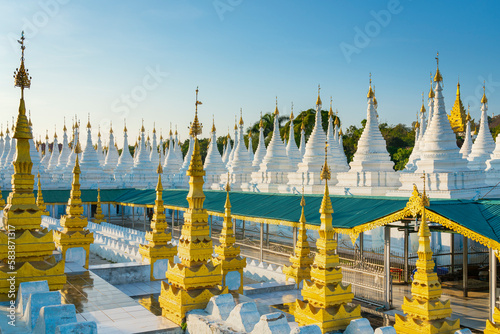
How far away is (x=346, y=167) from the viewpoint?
29688 mm

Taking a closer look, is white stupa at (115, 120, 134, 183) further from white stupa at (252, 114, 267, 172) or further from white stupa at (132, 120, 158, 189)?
white stupa at (252, 114, 267, 172)

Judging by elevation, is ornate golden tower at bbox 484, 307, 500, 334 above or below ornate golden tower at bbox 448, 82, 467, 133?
below

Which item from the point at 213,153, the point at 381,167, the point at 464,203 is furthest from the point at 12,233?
the point at 213,153

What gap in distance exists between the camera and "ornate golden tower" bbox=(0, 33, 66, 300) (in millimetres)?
8141

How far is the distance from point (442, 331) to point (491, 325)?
0.89m

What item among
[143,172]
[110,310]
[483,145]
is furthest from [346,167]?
[110,310]

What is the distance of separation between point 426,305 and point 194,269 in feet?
14.2

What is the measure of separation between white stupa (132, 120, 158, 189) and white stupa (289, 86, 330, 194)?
20.0 meters

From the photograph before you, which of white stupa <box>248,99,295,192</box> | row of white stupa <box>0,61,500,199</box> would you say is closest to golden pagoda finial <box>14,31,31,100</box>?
row of white stupa <box>0,61,500,199</box>

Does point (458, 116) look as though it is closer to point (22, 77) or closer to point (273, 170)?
point (273, 170)

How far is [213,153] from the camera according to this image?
41094mm

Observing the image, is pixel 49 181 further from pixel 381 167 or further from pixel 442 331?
pixel 442 331

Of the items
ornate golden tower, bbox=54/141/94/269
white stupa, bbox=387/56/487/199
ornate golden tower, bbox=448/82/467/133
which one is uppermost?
ornate golden tower, bbox=448/82/467/133

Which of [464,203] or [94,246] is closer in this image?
[464,203]
